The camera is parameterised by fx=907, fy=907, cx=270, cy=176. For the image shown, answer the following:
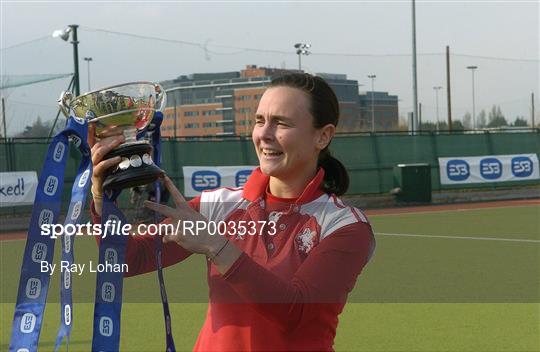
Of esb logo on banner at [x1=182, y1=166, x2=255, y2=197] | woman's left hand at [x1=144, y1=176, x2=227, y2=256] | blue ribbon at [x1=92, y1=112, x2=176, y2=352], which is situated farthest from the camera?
esb logo on banner at [x1=182, y1=166, x2=255, y2=197]

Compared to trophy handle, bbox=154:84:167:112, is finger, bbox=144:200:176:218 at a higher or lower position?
lower

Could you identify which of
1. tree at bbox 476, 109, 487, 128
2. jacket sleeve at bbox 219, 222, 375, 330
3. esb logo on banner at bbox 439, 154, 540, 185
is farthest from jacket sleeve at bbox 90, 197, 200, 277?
tree at bbox 476, 109, 487, 128

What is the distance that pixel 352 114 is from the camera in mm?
24562

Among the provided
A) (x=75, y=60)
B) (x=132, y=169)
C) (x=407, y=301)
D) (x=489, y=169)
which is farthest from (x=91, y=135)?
(x=489, y=169)

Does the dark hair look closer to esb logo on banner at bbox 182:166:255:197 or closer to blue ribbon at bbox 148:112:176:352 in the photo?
blue ribbon at bbox 148:112:176:352

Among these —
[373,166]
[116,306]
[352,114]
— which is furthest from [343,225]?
[352,114]

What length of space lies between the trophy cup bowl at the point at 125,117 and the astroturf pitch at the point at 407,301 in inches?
137

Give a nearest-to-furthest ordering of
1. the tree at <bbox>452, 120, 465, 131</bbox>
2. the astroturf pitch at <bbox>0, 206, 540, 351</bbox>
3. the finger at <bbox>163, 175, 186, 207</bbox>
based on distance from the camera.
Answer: the finger at <bbox>163, 175, 186, 207</bbox>
the astroturf pitch at <bbox>0, 206, 540, 351</bbox>
the tree at <bbox>452, 120, 465, 131</bbox>

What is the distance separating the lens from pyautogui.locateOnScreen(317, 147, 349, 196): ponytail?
222cm

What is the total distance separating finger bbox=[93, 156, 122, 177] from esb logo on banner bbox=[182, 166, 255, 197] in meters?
16.3

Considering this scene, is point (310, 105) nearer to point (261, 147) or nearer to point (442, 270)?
point (261, 147)

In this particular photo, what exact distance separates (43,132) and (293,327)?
629 inches

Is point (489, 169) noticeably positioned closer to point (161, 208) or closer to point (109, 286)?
point (109, 286)

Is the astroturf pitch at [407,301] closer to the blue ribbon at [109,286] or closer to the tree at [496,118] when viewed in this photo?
the blue ribbon at [109,286]
